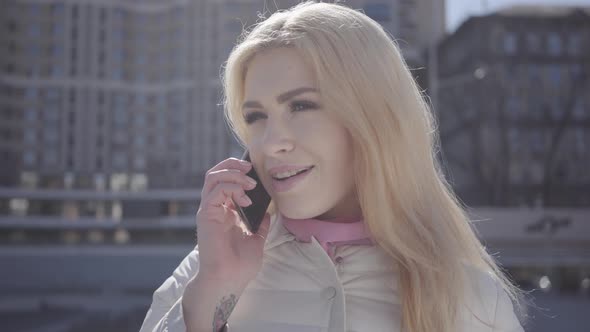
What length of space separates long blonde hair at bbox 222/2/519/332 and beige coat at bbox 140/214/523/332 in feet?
0.19

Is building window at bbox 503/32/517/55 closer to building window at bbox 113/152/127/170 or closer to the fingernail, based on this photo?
building window at bbox 113/152/127/170

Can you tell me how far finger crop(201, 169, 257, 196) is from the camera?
1.79 meters

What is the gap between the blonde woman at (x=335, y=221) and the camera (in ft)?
5.77

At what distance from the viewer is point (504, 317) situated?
177 centimetres

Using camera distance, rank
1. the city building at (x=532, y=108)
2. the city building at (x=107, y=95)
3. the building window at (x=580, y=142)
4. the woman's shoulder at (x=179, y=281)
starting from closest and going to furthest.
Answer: the woman's shoulder at (x=179, y=281), the city building at (x=532, y=108), the building window at (x=580, y=142), the city building at (x=107, y=95)

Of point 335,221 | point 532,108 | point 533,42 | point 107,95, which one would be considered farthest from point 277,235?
point 107,95

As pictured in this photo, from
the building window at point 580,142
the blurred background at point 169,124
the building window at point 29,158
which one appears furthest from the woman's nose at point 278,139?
the building window at point 29,158

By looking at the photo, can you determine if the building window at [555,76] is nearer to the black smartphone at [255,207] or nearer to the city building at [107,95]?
the city building at [107,95]

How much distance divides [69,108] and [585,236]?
191 feet

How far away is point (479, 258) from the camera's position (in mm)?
1913

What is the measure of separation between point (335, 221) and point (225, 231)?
0.37 meters

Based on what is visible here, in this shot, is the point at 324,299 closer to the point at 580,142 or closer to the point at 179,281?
the point at 179,281

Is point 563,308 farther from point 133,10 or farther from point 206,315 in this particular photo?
point 133,10

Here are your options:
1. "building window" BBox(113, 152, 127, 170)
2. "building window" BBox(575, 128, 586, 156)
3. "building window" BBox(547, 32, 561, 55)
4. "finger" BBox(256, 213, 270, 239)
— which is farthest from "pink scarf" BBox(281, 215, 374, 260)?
"building window" BBox(113, 152, 127, 170)
